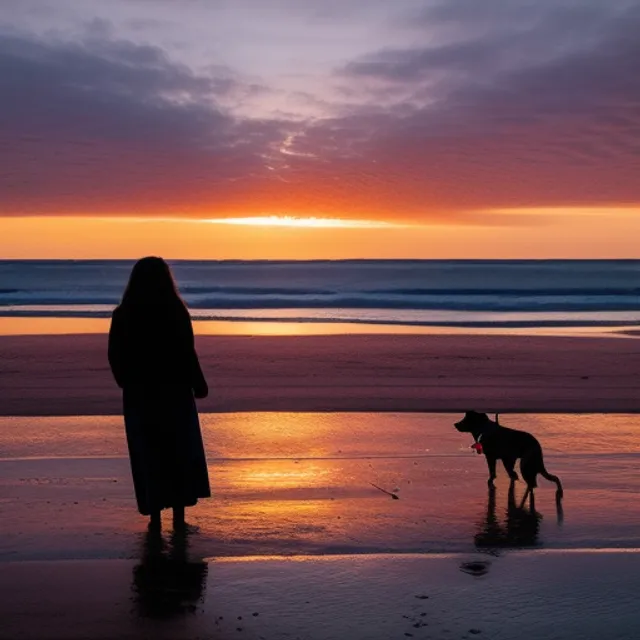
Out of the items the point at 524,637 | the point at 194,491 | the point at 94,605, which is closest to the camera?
the point at 524,637

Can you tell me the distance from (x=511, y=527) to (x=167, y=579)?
7.62 ft

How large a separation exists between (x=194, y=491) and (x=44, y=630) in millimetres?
1941

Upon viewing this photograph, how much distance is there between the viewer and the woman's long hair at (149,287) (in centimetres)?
613

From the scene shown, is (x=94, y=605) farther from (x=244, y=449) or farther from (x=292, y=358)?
(x=292, y=358)

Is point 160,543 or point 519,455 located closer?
point 160,543

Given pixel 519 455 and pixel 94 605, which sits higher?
pixel 519 455

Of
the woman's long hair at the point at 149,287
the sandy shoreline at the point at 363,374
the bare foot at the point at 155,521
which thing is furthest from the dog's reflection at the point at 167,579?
the sandy shoreline at the point at 363,374

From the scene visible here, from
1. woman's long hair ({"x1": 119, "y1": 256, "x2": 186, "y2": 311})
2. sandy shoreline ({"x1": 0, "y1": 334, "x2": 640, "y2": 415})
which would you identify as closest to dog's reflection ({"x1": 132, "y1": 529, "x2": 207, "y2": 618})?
woman's long hair ({"x1": 119, "y1": 256, "x2": 186, "y2": 311})

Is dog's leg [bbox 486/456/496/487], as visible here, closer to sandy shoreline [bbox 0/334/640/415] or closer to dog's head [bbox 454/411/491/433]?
dog's head [bbox 454/411/491/433]

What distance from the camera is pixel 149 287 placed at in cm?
613

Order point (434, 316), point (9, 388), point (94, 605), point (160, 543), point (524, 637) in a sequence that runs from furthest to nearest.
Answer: point (434, 316) < point (9, 388) < point (160, 543) < point (94, 605) < point (524, 637)

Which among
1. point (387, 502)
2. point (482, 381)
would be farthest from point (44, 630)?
point (482, 381)

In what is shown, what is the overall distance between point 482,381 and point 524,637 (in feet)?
33.9

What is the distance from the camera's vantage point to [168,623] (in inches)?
177
